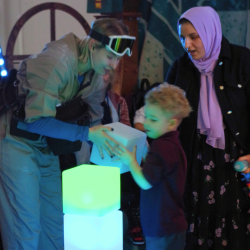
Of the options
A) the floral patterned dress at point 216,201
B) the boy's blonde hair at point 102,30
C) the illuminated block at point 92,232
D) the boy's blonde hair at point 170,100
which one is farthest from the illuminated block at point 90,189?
the floral patterned dress at point 216,201

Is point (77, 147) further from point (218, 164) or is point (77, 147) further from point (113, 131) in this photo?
point (218, 164)

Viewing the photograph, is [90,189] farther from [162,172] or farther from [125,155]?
[162,172]

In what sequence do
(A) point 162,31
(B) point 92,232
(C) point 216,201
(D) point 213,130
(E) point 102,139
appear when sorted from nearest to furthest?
(B) point 92,232 → (E) point 102,139 → (D) point 213,130 → (C) point 216,201 → (A) point 162,31

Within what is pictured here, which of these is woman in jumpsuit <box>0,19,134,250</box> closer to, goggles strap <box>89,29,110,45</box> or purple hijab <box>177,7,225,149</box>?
goggles strap <box>89,29,110,45</box>

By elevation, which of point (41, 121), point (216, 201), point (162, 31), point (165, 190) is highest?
point (162, 31)

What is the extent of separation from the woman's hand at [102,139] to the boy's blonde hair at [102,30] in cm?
36

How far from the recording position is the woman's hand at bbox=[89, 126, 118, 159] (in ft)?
5.70

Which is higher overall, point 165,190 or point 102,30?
point 102,30

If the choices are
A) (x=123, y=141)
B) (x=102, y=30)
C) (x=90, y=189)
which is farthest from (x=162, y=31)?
(x=90, y=189)

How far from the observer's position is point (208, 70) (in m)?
2.17

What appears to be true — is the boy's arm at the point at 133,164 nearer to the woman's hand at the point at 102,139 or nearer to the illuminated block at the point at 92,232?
the woman's hand at the point at 102,139

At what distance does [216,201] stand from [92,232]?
862mm

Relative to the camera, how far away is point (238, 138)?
6.95 feet

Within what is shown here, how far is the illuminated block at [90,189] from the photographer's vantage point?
166 centimetres
